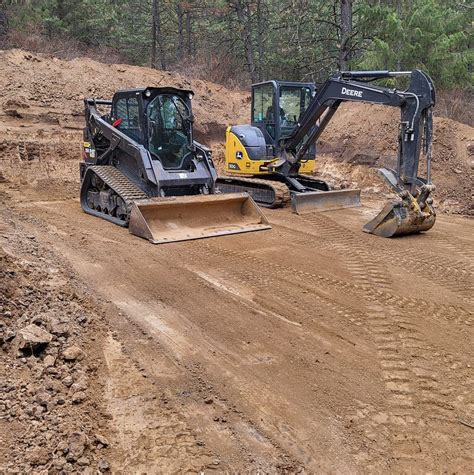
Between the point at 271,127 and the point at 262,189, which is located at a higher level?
the point at 271,127

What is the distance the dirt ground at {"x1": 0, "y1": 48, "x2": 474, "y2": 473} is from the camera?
2.96 m

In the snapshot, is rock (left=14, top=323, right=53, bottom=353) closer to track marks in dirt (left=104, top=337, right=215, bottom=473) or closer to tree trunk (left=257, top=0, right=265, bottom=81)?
track marks in dirt (left=104, top=337, right=215, bottom=473)

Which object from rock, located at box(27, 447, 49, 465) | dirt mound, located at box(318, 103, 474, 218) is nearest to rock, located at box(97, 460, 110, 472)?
rock, located at box(27, 447, 49, 465)

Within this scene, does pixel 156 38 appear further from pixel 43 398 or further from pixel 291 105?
pixel 43 398

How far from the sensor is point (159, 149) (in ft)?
30.0

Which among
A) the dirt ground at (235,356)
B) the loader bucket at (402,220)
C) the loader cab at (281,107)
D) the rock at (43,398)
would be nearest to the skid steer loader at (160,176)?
the dirt ground at (235,356)

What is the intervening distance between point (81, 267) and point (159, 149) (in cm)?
351

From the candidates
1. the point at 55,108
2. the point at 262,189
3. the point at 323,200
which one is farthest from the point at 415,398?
the point at 55,108

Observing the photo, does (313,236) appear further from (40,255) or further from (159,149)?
(40,255)

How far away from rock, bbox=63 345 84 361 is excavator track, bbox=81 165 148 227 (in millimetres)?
4586

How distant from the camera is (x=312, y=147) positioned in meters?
11.9

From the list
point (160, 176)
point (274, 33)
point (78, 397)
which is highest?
point (274, 33)

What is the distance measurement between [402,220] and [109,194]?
4.94 meters

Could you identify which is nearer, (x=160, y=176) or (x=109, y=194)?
(x=160, y=176)
